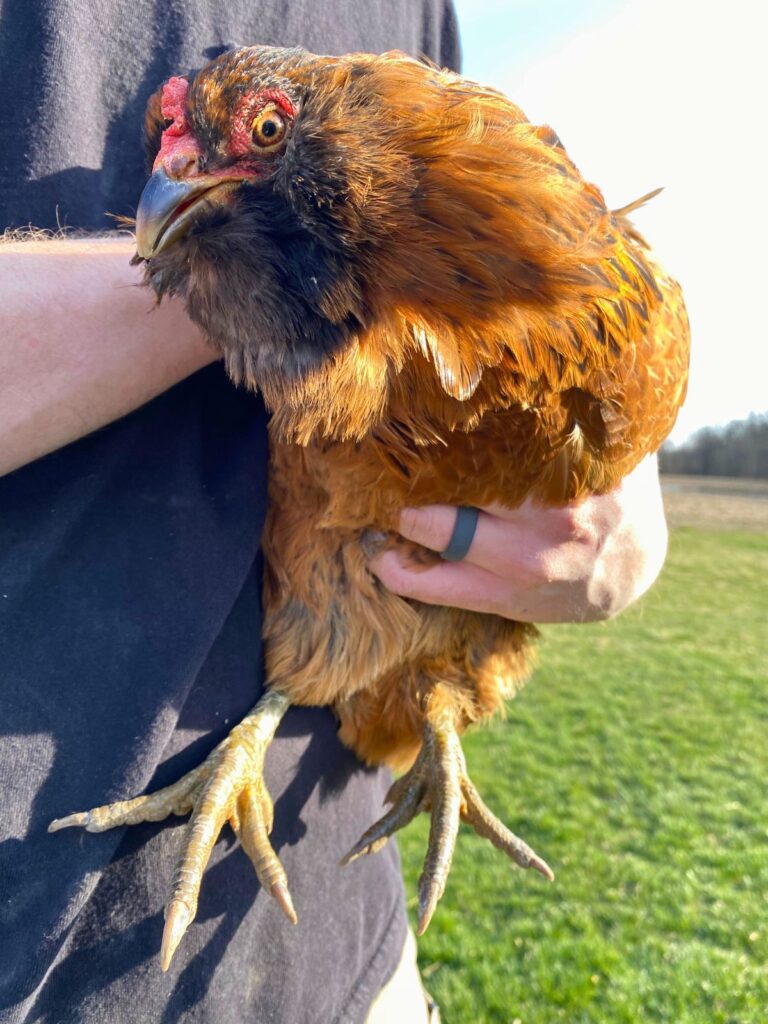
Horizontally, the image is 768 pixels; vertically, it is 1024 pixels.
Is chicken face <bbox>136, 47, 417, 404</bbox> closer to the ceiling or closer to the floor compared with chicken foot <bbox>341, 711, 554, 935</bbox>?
closer to the ceiling

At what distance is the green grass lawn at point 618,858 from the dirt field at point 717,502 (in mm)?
11351

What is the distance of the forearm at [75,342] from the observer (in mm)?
1031

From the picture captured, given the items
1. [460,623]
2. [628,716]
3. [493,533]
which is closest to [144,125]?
[493,533]

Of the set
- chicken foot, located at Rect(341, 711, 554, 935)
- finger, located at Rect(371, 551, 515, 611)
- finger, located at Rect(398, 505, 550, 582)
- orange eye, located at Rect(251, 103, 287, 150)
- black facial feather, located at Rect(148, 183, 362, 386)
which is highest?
orange eye, located at Rect(251, 103, 287, 150)

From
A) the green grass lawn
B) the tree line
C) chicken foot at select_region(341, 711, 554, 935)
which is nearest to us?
chicken foot at select_region(341, 711, 554, 935)

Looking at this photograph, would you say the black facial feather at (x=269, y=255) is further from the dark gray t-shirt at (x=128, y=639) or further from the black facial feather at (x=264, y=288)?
the dark gray t-shirt at (x=128, y=639)

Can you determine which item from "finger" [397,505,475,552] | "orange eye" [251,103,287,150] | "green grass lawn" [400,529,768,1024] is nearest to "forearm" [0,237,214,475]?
"orange eye" [251,103,287,150]

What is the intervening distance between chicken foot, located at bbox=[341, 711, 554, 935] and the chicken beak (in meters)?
1.13

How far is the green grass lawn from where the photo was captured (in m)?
4.18

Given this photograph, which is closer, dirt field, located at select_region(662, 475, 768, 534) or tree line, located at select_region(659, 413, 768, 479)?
dirt field, located at select_region(662, 475, 768, 534)

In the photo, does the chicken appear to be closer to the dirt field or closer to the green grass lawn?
the green grass lawn

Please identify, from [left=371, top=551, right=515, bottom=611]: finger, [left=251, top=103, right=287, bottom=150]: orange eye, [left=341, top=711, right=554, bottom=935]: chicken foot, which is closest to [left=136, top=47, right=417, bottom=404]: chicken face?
[left=251, top=103, right=287, bottom=150]: orange eye

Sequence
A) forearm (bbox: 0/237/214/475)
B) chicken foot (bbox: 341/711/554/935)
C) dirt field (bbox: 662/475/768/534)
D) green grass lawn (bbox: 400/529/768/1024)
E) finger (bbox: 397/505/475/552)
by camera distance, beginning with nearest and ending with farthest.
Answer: forearm (bbox: 0/237/214/475)
finger (bbox: 397/505/475/552)
chicken foot (bbox: 341/711/554/935)
green grass lawn (bbox: 400/529/768/1024)
dirt field (bbox: 662/475/768/534)

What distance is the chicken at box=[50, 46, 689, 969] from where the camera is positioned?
108cm
